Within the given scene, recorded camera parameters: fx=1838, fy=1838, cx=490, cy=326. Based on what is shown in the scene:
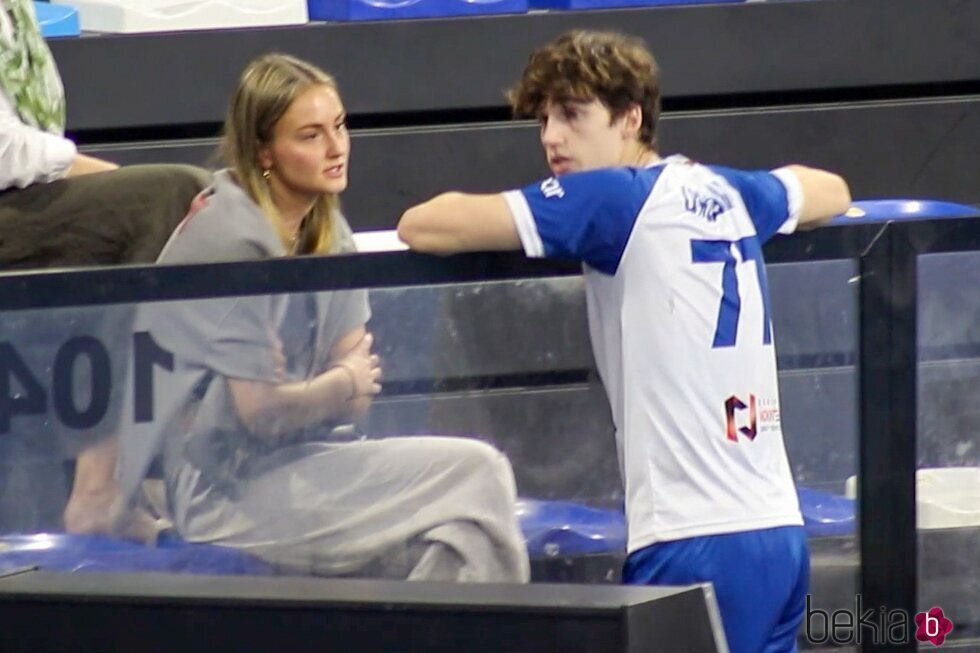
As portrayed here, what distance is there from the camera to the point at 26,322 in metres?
2.52

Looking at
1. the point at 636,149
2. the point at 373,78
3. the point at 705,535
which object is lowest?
the point at 705,535

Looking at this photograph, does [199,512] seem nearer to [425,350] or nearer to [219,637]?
[425,350]

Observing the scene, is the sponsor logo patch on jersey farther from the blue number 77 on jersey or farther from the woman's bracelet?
the woman's bracelet

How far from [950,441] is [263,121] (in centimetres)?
117

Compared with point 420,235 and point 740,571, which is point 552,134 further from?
point 740,571

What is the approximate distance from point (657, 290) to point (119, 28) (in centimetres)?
255

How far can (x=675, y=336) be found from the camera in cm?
240

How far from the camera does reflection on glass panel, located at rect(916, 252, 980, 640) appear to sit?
110 inches

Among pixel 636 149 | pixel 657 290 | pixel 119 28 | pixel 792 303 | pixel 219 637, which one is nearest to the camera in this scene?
pixel 219 637

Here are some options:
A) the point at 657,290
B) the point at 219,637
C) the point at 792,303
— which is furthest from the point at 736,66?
the point at 219,637

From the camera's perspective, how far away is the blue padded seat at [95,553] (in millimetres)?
→ 2559

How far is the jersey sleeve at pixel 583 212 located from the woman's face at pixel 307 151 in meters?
0.53

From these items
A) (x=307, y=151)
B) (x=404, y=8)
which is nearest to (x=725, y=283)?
(x=307, y=151)

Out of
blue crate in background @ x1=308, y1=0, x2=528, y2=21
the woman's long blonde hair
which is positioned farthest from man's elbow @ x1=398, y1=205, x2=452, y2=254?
blue crate in background @ x1=308, y1=0, x2=528, y2=21
